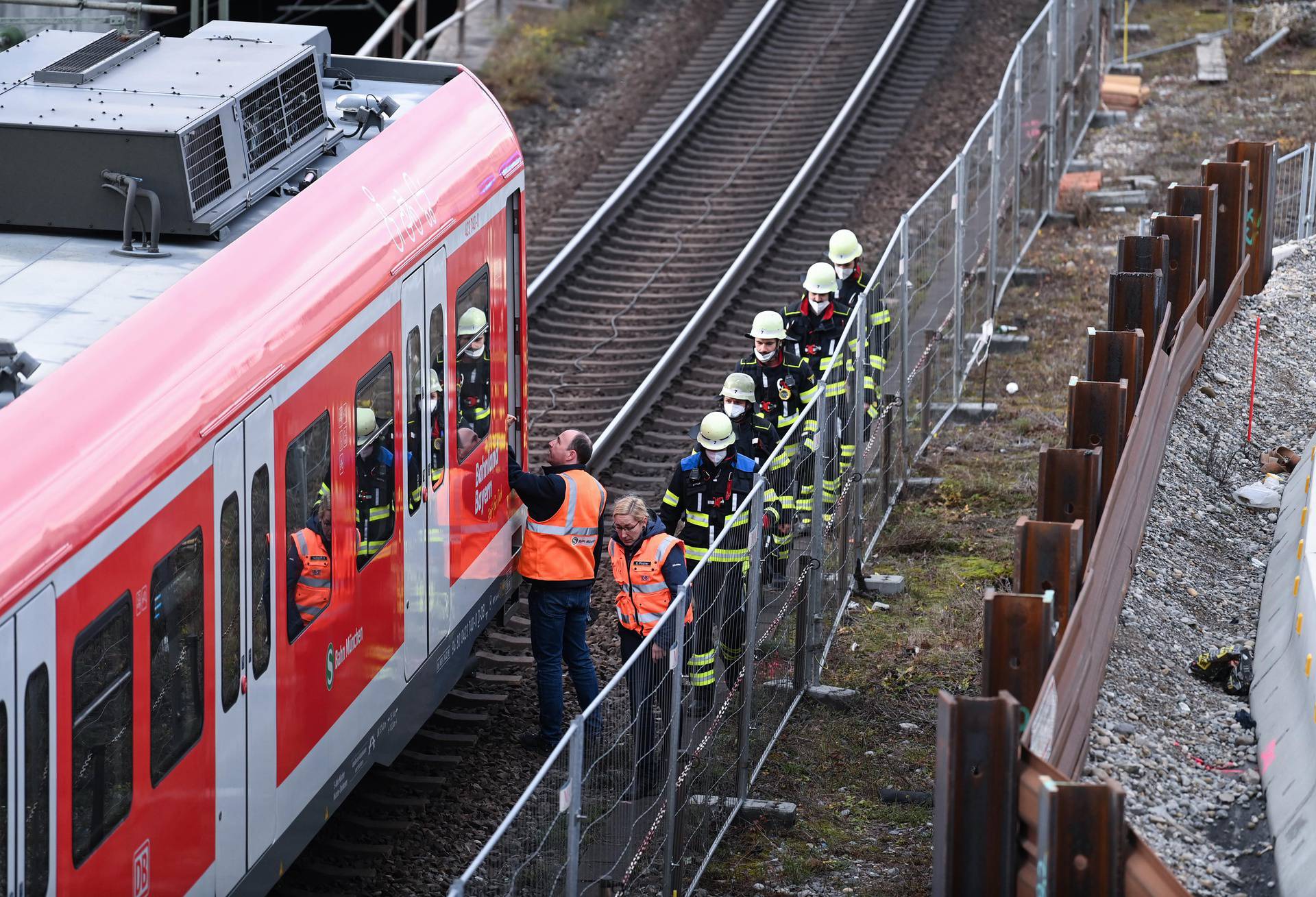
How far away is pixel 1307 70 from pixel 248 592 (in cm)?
2007

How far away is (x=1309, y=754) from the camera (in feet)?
25.2

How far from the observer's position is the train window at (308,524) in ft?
25.8

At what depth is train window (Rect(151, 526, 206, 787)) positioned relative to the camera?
6758 millimetres

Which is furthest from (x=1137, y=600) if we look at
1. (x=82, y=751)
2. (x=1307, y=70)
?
(x=1307, y=70)

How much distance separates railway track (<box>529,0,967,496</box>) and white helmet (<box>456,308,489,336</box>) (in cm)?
322

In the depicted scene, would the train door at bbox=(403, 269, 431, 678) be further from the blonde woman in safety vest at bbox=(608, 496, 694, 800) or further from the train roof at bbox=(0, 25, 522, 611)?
the blonde woman in safety vest at bbox=(608, 496, 694, 800)

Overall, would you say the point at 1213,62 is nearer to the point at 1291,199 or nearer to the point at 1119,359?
the point at 1291,199

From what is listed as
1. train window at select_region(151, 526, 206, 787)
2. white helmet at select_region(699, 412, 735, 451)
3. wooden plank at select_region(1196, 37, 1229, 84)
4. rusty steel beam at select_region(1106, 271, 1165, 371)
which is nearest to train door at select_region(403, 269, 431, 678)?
white helmet at select_region(699, 412, 735, 451)

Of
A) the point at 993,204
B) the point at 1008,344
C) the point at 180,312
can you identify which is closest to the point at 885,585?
the point at 1008,344

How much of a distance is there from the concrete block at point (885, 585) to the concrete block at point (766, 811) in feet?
9.03

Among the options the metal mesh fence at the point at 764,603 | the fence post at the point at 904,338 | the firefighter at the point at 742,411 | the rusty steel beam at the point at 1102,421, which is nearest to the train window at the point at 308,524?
the metal mesh fence at the point at 764,603

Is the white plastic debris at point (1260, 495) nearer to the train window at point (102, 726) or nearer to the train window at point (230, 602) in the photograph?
the train window at point (230, 602)

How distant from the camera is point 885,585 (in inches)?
473

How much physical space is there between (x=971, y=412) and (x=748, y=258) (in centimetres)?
329
